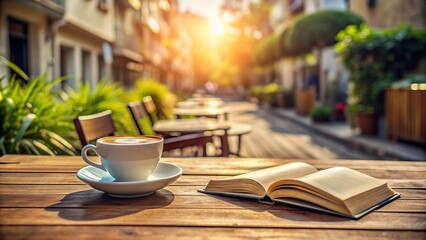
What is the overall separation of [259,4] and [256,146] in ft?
102

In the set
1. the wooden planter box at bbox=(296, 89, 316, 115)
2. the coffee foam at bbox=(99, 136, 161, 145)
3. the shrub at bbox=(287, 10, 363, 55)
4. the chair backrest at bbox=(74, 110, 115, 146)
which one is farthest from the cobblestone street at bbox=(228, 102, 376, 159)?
the coffee foam at bbox=(99, 136, 161, 145)

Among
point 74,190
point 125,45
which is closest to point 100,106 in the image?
point 74,190

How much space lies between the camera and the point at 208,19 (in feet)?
238

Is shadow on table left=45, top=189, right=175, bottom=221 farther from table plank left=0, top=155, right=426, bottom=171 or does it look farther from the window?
the window

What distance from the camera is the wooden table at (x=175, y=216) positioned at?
3.32ft

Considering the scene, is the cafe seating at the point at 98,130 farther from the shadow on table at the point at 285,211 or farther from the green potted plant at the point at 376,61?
the green potted plant at the point at 376,61

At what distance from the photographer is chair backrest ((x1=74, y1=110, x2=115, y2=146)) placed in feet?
7.81

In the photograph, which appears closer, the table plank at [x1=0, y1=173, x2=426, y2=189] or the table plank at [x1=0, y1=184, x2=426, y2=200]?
the table plank at [x1=0, y1=184, x2=426, y2=200]

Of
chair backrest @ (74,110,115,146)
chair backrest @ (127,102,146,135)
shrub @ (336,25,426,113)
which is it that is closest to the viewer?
chair backrest @ (74,110,115,146)

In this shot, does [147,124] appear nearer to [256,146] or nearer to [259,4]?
[256,146]

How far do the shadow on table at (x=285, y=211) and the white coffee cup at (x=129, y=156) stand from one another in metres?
0.21

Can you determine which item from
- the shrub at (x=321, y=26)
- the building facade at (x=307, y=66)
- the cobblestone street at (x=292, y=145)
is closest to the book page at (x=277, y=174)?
the cobblestone street at (x=292, y=145)

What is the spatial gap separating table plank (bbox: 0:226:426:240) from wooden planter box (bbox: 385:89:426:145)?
6.01 meters

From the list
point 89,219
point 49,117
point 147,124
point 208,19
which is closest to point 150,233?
point 89,219
